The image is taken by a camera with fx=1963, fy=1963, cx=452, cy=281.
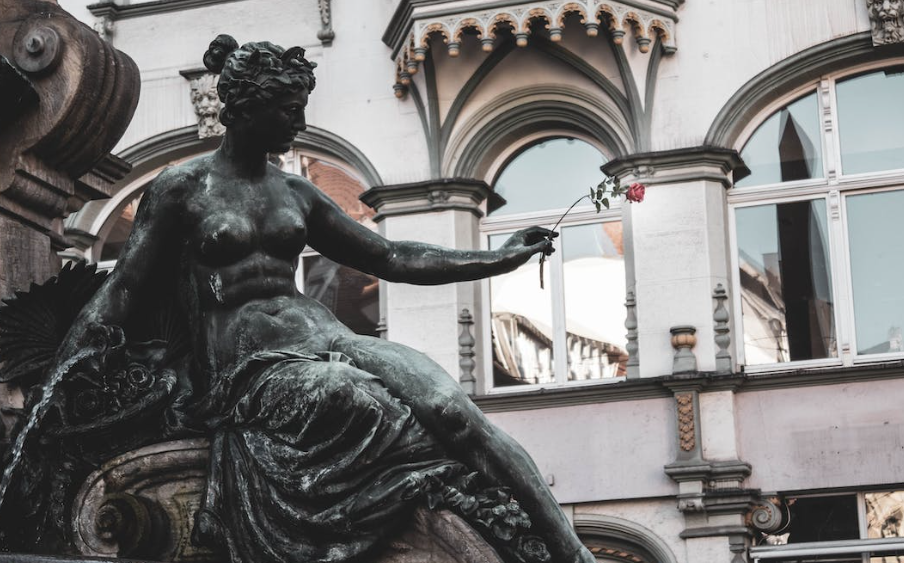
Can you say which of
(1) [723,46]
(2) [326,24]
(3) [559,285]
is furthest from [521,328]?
(2) [326,24]

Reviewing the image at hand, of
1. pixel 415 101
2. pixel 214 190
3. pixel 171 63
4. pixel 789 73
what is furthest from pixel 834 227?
pixel 214 190

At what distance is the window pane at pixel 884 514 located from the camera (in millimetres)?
18984

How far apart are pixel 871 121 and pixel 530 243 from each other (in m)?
14.3

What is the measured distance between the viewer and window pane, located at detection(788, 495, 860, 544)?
19109 millimetres

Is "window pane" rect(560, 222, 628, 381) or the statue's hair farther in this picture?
"window pane" rect(560, 222, 628, 381)

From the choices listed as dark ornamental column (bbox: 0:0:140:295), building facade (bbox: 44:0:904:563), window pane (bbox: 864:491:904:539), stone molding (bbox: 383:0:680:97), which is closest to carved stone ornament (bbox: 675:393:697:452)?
building facade (bbox: 44:0:904:563)

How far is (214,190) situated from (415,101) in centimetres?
1511

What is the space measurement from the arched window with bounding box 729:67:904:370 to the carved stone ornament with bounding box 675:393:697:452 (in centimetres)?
96

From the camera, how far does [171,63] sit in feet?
73.0

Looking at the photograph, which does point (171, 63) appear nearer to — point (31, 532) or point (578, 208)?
point (578, 208)

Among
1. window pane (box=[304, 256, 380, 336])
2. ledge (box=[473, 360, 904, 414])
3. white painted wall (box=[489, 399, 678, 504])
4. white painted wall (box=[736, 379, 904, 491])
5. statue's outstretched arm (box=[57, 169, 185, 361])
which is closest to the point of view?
statue's outstretched arm (box=[57, 169, 185, 361])

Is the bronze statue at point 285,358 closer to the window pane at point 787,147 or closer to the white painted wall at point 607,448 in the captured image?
the white painted wall at point 607,448

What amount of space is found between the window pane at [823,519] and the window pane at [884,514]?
0.44 ft

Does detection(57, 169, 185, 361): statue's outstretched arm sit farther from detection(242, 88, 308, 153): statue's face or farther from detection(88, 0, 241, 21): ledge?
detection(88, 0, 241, 21): ledge
